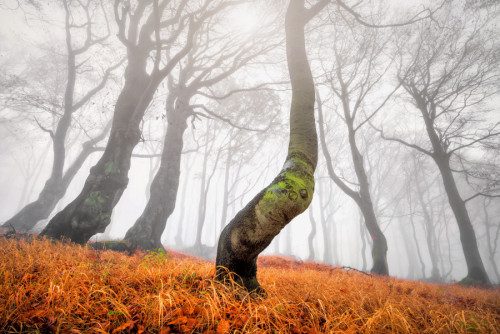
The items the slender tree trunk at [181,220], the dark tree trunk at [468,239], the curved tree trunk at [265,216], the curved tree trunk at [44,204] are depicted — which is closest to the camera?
the curved tree trunk at [265,216]

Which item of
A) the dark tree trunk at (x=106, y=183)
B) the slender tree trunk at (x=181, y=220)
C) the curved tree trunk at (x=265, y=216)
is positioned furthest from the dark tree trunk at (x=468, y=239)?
the slender tree trunk at (x=181, y=220)

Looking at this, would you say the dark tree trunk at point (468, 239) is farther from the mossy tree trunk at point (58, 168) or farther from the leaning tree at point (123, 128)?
the mossy tree trunk at point (58, 168)

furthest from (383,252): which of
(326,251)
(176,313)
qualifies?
(326,251)

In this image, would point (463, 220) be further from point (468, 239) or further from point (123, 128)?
point (123, 128)

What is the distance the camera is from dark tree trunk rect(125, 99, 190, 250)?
7164 mm

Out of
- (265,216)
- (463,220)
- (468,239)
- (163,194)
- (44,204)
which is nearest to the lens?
(265,216)

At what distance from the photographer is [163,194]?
309 inches

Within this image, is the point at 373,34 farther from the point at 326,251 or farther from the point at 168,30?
the point at 326,251

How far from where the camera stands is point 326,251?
20.6m

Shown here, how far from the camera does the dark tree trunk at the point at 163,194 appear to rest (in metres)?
7.16

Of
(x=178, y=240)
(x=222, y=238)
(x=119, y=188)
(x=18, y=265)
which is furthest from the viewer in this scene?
(x=178, y=240)

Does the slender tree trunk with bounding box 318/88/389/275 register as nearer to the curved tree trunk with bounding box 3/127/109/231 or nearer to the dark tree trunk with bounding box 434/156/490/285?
the dark tree trunk with bounding box 434/156/490/285

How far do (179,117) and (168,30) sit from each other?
3.92 m

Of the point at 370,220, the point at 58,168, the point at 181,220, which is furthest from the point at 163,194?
the point at 181,220
